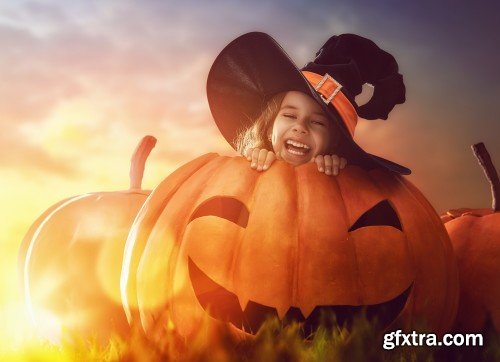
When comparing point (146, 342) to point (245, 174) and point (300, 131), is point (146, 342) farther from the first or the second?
point (300, 131)

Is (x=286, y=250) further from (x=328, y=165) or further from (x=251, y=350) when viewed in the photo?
(x=251, y=350)

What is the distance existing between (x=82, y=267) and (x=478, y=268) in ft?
8.53

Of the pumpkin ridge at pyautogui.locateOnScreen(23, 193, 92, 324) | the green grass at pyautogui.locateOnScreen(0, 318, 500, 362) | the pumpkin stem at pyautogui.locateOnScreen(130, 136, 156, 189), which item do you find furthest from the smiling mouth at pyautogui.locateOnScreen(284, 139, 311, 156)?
the pumpkin ridge at pyautogui.locateOnScreen(23, 193, 92, 324)

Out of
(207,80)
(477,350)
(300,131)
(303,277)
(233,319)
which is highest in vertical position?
(207,80)

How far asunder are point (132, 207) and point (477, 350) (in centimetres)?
235

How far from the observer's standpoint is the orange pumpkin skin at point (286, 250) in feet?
8.55

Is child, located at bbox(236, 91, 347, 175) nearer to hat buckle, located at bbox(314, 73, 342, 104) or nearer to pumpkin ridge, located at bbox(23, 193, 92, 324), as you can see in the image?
hat buckle, located at bbox(314, 73, 342, 104)

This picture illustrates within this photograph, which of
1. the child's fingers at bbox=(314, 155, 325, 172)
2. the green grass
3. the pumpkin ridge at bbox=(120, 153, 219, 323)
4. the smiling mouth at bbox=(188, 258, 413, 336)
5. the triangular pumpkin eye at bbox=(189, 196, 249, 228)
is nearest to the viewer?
the green grass

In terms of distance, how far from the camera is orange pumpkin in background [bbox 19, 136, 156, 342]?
372 cm

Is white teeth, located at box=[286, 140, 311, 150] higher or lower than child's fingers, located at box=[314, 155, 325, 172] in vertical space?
higher

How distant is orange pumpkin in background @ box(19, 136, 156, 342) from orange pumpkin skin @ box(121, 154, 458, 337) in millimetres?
752

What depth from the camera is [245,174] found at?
2859 mm

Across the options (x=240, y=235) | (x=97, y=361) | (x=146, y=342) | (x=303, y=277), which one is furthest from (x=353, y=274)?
(x=97, y=361)

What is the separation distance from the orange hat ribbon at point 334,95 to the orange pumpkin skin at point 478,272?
3.72ft
